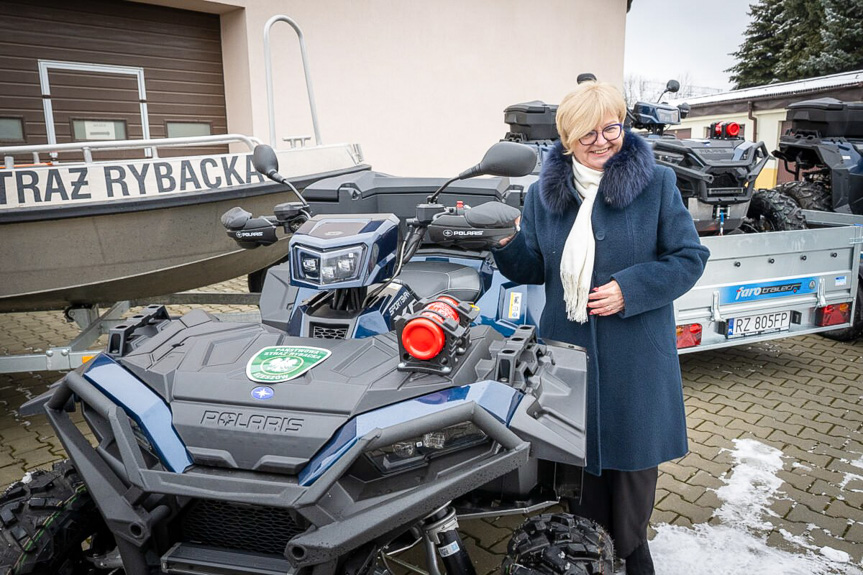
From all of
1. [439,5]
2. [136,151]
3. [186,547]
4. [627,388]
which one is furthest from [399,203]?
[439,5]

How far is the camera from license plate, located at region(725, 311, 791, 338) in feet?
14.0

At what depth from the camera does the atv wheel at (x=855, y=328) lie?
520cm

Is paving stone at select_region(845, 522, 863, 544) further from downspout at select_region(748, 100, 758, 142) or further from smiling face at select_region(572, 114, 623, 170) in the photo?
downspout at select_region(748, 100, 758, 142)

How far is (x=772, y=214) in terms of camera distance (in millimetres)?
5789

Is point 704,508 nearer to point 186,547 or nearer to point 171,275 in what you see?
point 186,547

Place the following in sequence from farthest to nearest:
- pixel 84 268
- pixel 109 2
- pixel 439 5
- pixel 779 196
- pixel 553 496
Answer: pixel 439 5 → pixel 109 2 → pixel 779 196 → pixel 84 268 → pixel 553 496

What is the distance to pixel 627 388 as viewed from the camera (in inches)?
85.8

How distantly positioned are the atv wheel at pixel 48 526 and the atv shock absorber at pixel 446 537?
3.01ft

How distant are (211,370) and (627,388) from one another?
122cm

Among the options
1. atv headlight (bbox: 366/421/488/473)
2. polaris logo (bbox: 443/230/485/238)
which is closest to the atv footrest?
atv headlight (bbox: 366/421/488/473)

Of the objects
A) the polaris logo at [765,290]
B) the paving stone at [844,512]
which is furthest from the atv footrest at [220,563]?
the polaris logo at [765,290]

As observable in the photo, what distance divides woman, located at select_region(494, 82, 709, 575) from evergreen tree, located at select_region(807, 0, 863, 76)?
27.7 m

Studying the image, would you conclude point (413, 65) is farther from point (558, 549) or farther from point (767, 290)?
point (558, 549)

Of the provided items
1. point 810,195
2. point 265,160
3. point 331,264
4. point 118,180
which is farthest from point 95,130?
point 810,195
